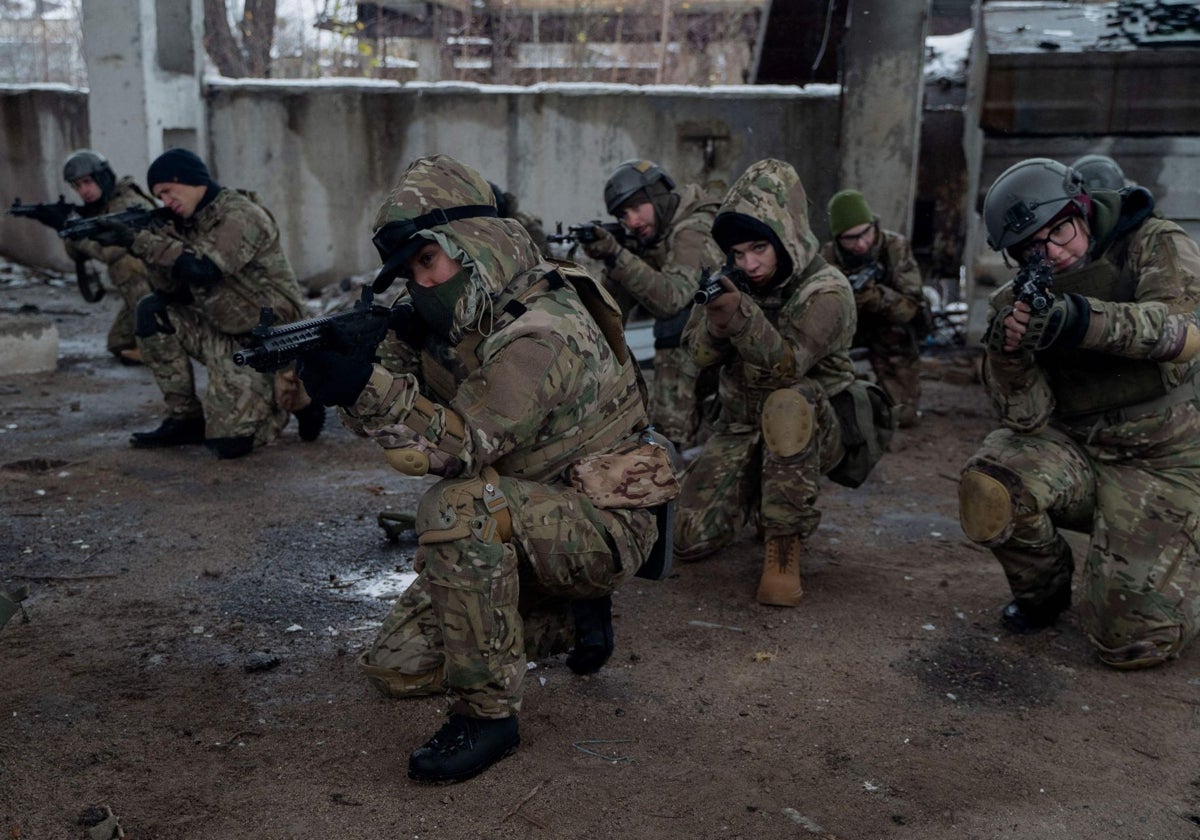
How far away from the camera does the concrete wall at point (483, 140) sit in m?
9.83

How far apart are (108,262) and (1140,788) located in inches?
281

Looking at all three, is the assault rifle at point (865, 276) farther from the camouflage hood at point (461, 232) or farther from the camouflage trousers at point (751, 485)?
the camouflage hood at point (461, 232)

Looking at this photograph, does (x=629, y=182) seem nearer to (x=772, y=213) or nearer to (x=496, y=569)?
(x=772, y=213)

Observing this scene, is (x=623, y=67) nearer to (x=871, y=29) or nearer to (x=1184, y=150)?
(x=871, y=29)

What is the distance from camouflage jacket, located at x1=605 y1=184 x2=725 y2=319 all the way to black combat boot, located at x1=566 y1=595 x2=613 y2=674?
2.53 m

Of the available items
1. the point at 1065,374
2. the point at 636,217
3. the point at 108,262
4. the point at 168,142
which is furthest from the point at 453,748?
the point at 168,142

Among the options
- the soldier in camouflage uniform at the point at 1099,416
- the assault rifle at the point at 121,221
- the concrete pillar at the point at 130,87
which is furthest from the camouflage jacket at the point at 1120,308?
the concrete pillar at the point at 130,87

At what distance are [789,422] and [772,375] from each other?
7.3 inches

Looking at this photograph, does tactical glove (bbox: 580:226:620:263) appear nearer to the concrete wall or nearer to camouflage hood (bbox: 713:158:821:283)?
camouflage hood (bbox: 713:158:821:283)

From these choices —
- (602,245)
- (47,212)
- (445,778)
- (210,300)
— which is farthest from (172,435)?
(445,778)

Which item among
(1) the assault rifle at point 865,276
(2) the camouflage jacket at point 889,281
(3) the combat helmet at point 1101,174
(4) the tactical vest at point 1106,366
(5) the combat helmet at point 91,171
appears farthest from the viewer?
(5) the combat helmet at point 91,171

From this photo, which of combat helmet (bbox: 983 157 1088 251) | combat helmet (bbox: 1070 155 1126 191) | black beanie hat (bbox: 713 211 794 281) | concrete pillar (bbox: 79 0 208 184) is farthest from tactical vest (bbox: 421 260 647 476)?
concrete pillar (bbox: 79 0 208 184)

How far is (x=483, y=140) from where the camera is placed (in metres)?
10.3

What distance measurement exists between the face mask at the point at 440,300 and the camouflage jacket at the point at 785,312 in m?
1.34
